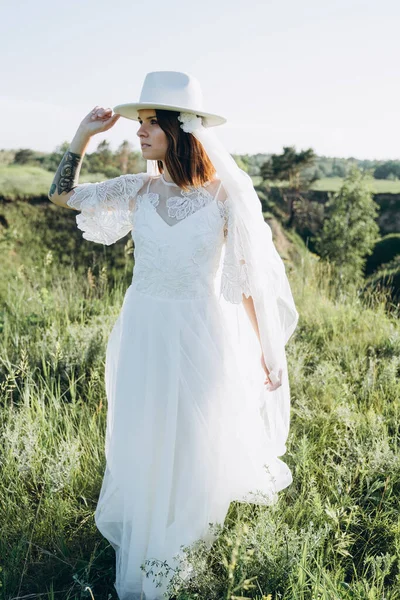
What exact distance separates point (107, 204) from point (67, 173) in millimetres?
236

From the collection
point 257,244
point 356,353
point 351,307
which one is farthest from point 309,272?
point 257,244

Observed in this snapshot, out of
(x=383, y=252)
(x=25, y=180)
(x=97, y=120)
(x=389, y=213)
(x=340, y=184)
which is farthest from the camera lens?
(x=340, y=184)

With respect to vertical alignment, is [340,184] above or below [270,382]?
above

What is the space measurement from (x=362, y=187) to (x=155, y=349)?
98.5 feet

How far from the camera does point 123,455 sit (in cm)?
228

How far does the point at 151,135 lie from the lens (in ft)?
7.18

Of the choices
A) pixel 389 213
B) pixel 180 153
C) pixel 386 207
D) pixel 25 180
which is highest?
pixel 180 153

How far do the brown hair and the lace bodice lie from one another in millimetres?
53

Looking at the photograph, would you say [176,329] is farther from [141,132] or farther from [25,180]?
[25,180]

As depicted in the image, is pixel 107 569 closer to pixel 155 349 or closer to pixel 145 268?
pixel 155 349

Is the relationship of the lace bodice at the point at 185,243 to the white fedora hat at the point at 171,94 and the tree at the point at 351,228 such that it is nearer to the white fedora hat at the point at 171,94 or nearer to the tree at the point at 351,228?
the white fedora hat at the point at 171,94

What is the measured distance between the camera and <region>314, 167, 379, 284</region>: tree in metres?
29.2

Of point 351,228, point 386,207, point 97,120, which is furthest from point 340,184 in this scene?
point 97,120

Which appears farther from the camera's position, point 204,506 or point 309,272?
point 309,272
